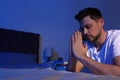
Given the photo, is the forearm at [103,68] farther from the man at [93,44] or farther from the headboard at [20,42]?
the headboard at [20,42]

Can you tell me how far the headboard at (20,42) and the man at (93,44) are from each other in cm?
135

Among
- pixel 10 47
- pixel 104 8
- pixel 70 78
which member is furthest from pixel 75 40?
pixel 104 8

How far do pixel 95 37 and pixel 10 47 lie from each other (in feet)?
4.93

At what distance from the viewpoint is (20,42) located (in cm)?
322

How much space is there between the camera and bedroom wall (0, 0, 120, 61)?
317 cm

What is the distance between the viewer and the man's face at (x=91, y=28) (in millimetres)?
1941

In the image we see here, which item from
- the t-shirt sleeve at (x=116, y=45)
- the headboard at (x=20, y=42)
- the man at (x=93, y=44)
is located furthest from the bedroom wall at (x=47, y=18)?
the t-shirt sleeve at (x=116, y=45)

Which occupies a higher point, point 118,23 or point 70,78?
point 118,23

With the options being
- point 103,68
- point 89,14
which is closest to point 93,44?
point 89,14

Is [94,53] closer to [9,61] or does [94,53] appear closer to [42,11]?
[9,61]

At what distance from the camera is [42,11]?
3.48m

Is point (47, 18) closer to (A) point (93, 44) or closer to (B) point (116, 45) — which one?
(A) point (93, 44)

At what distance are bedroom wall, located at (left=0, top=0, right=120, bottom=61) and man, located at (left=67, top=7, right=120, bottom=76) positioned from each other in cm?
143

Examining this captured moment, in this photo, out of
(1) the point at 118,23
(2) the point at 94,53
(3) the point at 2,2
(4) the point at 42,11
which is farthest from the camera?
(1) the point at 118,23
